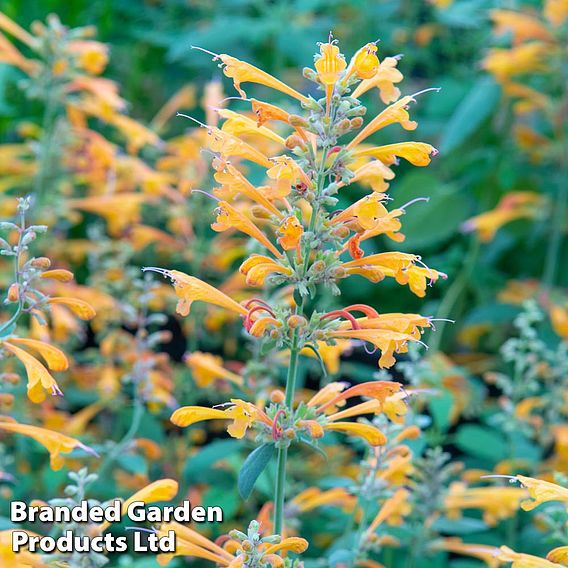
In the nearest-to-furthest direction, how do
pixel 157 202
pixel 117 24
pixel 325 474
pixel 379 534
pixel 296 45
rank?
pixel 379 534, pixel 325 474, pixel 157 202, pixel 296 45, pixel 117 24

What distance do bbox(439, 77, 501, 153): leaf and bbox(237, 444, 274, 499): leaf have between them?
2553 mm

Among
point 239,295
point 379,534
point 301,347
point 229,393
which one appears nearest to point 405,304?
point 239,295

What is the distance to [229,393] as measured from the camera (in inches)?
120

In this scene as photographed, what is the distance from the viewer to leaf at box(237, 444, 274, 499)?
64.8 inches

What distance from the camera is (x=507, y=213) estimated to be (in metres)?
3.90

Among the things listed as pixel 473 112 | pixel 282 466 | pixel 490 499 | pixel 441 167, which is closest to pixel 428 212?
pixel 473 112

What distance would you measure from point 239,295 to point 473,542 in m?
1.20

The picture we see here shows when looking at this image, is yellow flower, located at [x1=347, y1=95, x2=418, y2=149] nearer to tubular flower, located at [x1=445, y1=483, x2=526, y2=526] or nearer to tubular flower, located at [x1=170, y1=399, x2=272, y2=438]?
tubular flower, located at [x1=170, y1=399, x2=272, y2=438]

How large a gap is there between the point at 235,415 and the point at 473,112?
2.73 m

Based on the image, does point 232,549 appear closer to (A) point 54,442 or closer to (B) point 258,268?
(A) point 54,442

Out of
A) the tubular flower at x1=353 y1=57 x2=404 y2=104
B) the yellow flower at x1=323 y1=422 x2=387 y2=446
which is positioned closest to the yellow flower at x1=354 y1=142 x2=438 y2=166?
the tubular flower at x1=353 y1=57 x2=404 y2=104

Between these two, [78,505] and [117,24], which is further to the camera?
[117,24]

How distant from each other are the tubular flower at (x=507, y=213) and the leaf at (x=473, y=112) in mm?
347

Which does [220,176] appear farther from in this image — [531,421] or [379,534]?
[531,421]
